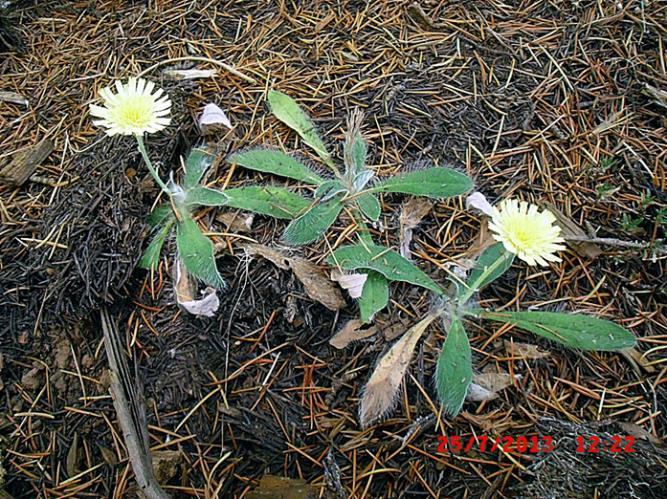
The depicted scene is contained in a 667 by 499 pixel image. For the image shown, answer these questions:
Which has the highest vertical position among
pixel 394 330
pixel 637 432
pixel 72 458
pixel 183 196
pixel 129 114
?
pixel 129 114

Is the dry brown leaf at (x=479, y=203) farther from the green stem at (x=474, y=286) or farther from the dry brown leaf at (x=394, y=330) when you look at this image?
the dry brown leaf at (x=394, y=330)

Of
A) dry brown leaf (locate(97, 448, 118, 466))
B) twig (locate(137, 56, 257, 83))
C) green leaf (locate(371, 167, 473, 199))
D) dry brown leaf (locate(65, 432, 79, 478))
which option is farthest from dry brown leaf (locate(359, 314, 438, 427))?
twig (locate(137, 56, 257, 83))

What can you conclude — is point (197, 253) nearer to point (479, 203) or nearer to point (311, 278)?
point (311, 278)

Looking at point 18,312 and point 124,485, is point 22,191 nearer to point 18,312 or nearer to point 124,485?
point 18,312

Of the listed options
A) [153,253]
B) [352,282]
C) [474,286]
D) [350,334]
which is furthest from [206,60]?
[474,286]

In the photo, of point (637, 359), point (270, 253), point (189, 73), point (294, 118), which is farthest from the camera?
point (189, 73)
